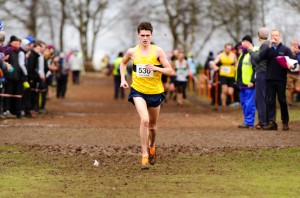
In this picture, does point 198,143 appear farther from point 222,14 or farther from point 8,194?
point 222,14

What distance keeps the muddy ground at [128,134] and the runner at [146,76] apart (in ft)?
6.15

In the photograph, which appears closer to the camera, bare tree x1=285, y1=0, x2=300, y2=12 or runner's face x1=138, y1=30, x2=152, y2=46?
runner's face x1=138, y1=30, x2=152, y2=46

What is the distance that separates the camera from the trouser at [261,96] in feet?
68.9

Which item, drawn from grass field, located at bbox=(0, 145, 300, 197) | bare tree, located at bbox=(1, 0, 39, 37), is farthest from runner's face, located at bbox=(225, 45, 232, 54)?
bare tree, located at bbox=(1, 0, 39, 37)

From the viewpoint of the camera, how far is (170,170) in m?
13.8

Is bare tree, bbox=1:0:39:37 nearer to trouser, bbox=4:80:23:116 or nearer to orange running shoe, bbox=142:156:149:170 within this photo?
trouser, bbox=4:80:23:116

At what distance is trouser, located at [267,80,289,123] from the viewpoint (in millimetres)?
20000

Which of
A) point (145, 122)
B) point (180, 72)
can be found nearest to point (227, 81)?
point (180, 72)

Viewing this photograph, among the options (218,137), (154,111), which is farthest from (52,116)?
(154,111)

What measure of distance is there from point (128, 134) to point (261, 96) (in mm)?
3294

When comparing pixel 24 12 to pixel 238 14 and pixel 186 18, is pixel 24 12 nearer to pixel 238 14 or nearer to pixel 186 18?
pixel 186 18

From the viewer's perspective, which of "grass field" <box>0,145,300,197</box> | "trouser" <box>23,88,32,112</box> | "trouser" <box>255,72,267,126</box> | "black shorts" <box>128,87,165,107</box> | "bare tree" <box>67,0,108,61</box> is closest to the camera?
"grass field" <box>0,145,300,197</box>

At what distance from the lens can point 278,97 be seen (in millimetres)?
20203

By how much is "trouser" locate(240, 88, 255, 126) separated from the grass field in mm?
5777
